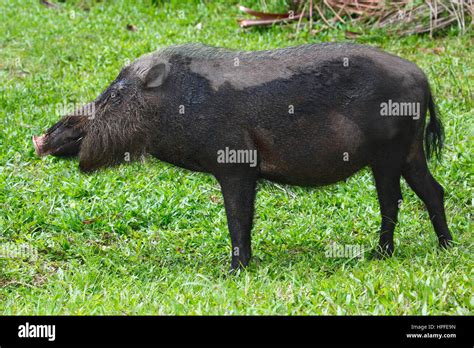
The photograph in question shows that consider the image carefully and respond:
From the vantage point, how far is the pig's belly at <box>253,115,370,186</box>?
6.31 m

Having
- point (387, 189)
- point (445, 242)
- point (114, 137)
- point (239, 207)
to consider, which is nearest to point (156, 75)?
point (114, 137)

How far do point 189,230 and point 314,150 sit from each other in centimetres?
164

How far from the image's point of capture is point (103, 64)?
1116 cm

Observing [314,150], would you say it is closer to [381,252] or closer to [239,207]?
[239,207]

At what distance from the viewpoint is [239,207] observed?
640 cm

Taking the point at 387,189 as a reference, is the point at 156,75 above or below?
above

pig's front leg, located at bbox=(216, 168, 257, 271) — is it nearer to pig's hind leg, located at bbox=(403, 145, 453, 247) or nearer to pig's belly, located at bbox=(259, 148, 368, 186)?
pig's belly, located at bbox=(259, 148, 368, 186)

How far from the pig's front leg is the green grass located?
0.17 metres

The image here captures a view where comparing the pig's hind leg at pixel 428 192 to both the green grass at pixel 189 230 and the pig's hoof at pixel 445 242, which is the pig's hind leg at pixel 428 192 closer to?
the pig's hoof at pixel 445 242

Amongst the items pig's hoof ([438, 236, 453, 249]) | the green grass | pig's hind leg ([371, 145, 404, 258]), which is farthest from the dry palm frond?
pig's hind leg ([371, 145, 404, 258])

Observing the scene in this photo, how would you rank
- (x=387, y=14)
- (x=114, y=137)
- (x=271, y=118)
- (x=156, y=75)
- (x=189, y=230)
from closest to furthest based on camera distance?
(x=271, y=118)
(x=156, y=75)
(x=114, y=137)
(x=189, y=230)
(x=387, y=14)
